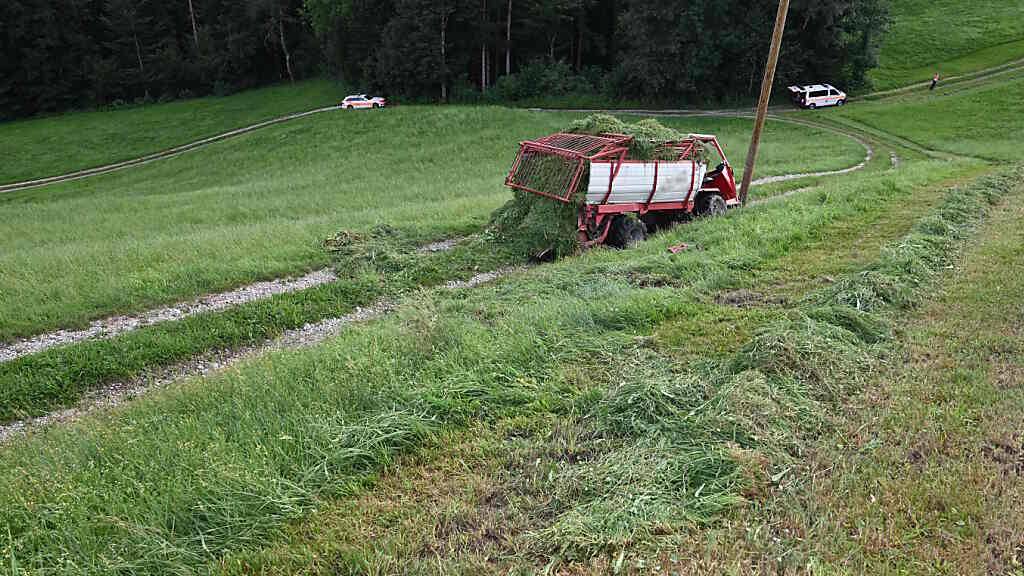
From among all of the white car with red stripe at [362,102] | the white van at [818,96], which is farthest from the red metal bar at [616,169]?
the white car with red stripe at [362,102]

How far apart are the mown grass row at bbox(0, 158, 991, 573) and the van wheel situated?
7.86m

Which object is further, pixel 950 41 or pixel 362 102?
pixel 950 41

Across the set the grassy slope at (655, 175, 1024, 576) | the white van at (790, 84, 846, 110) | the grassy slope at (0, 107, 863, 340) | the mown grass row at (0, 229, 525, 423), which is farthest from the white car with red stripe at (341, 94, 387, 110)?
the grassy slope at (655, 175, 1024, 576)

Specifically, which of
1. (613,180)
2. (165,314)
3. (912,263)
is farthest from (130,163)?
(912,263)

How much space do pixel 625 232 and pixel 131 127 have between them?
1995 inches

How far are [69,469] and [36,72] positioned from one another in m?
77.9

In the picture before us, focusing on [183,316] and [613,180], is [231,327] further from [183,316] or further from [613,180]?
[613,180]

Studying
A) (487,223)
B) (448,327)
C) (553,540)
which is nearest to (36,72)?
(487,223)

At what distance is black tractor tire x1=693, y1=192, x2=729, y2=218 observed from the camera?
58.4 ft

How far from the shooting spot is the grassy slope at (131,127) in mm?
43562

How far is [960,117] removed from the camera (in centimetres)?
3788

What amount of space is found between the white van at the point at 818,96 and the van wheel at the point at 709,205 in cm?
3105

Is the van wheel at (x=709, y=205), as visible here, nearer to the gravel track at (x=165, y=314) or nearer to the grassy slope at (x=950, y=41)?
the gravel track at (x=165, y=314)

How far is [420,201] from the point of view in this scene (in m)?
23.5
